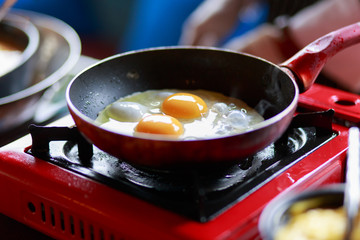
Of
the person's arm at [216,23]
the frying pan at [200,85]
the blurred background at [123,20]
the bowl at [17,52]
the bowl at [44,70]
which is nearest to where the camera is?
the frying pan at [200,85]

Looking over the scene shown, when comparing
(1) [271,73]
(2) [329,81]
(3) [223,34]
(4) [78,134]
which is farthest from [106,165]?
(3) [223,34]

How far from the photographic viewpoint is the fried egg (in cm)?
110

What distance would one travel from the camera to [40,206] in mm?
1060

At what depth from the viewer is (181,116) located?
3.99ft

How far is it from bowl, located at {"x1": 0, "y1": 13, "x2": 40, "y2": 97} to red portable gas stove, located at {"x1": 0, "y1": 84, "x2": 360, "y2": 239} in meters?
0.38

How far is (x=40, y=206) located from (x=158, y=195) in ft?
0.97

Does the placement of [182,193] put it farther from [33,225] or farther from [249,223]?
Answer: [33,225]

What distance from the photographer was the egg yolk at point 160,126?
1.06 m

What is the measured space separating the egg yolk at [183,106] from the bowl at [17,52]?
573 mm

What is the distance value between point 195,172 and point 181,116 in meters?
0.30

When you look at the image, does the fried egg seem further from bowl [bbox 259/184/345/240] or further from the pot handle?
bowl [bbox 259/184/345/240]

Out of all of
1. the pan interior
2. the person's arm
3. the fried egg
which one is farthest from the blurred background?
the fried egg

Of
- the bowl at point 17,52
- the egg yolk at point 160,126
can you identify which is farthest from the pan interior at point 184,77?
the bowl at point 17,52

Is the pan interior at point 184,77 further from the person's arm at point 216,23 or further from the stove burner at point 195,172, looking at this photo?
the person's arm at point 216,23
